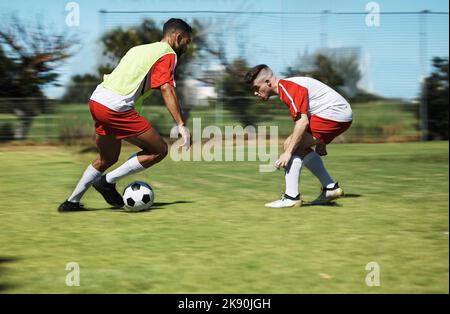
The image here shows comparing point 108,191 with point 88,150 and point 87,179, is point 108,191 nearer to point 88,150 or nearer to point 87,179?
point 87,179

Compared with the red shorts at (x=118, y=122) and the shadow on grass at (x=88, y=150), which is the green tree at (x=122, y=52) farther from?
the red shorts at (x=118, y=122)

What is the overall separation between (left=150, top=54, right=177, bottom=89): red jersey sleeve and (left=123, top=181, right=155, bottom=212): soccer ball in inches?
42.3

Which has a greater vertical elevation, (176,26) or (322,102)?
(176,26)

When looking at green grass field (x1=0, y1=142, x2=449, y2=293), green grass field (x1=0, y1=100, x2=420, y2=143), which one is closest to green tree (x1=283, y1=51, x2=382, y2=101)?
green grass field (x1=0, y1=100, x2=420, y2=143)

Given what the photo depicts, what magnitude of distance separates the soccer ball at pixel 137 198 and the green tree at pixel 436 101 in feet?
41.6

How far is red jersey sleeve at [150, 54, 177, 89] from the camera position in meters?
6.14

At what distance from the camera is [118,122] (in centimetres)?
607

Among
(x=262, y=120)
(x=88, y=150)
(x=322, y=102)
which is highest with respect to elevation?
(x=322, y=102)

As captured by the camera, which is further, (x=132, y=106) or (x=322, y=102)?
(x=322, y=102)

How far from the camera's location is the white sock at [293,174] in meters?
6.39

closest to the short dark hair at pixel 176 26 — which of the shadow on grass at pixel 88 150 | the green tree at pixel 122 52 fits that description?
the shadow on grass at pixel 88 150

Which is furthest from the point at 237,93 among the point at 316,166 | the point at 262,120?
the point at 316,166

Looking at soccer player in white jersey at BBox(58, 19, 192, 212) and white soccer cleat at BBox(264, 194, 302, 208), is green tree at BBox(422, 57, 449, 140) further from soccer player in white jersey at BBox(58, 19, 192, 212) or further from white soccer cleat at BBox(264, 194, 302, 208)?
soccer player in white jersey at BBox(58, 19, 192, 212)

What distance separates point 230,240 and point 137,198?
69.6 inches
